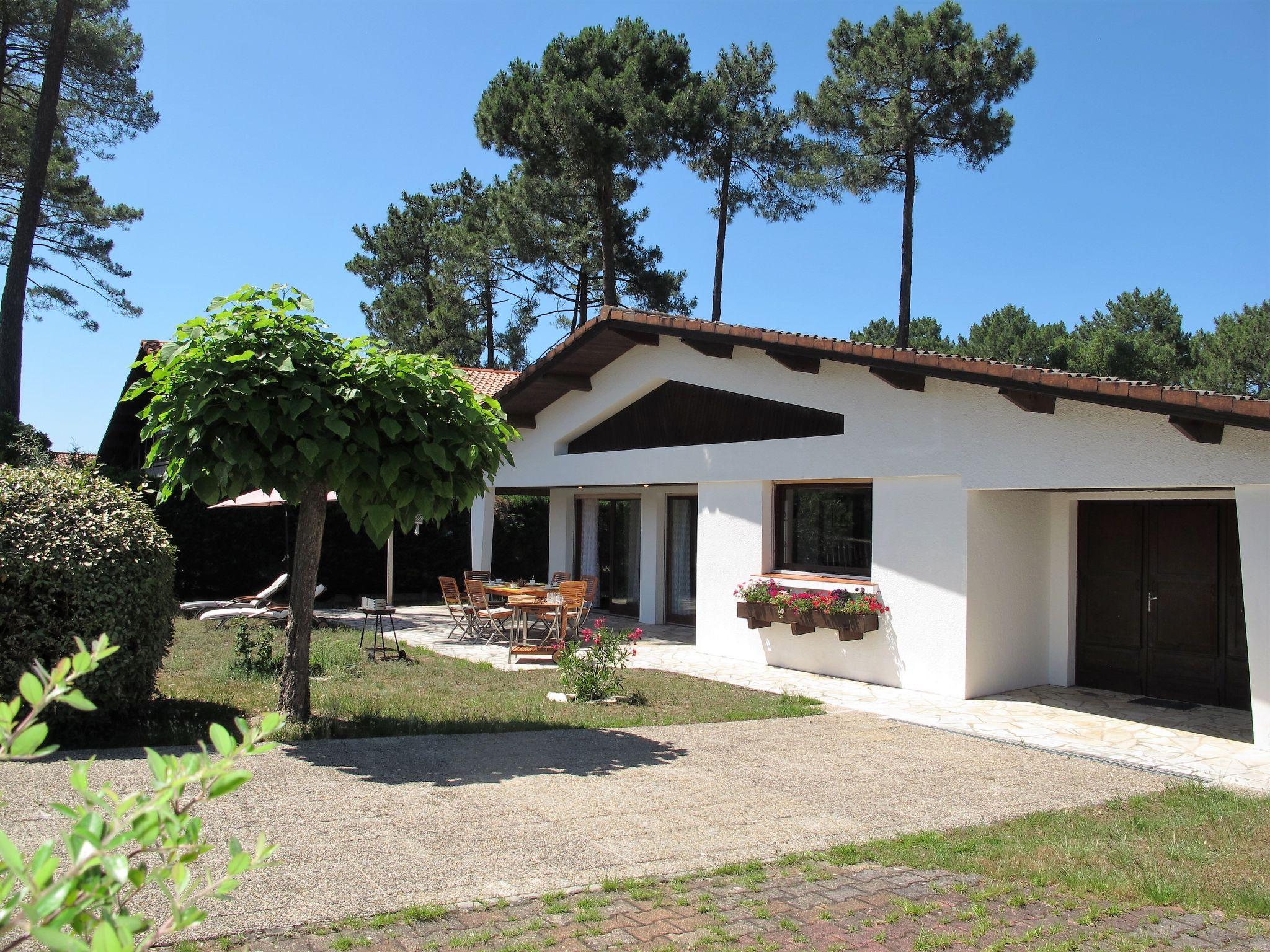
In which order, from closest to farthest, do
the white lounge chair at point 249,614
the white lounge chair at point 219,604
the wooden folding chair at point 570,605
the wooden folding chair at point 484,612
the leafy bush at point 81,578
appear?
the leafy bush at point 81,578
the wooden folding chair at point 570,605
the wooden folding chair at point 484,612
the white lounge chair at point 249,614
the white lounge chair at point 219,604

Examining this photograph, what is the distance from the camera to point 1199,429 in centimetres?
815

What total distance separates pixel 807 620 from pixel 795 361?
10.6ft

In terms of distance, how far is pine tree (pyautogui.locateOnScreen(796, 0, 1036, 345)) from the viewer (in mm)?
22031

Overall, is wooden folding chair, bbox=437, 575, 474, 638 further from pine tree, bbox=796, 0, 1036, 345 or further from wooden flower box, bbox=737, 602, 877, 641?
pine tree, bbox=796, 0, 1036, 345

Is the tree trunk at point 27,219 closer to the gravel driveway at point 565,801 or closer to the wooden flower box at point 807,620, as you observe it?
the wooden flower box at point 807,620

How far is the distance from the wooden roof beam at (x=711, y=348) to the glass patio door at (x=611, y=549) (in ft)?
18.0

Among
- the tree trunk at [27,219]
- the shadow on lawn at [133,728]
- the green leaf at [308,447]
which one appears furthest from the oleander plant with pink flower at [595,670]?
the tree trunk at [27,219]

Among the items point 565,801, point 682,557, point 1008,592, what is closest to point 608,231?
point 682,557

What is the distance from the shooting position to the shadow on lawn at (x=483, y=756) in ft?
21.9

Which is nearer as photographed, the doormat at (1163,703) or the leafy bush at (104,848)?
the leafy bush at (104,848)

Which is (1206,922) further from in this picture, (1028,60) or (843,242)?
(843,242)

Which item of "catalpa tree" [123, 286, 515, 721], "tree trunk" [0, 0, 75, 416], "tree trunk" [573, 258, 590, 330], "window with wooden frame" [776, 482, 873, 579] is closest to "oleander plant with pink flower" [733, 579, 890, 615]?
"window with wooden frame" [776, 482, 873, 579]

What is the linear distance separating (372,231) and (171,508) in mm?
18695

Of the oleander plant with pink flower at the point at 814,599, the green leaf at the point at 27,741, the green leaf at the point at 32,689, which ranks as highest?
the green leaf at the point at 32,689
